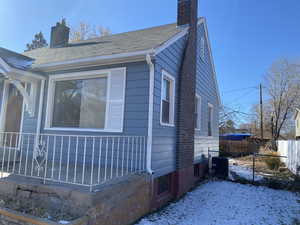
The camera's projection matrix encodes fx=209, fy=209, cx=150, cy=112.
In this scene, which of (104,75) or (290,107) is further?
(290,107)

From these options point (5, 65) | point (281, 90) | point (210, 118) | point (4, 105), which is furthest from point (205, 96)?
point (281, 90)

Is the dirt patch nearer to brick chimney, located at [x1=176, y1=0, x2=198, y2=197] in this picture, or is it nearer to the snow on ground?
the snow on ground

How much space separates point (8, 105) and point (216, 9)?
9.09 metres

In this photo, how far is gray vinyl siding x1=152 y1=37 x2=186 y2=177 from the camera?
481 centimetres

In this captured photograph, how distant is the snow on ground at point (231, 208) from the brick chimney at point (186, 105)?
60 cm

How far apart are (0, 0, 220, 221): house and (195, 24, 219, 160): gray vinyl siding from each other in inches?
46.4

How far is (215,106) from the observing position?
1089cm

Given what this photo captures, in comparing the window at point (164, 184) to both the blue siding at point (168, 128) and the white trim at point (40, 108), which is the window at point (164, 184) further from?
the white trim at point (40, 108)

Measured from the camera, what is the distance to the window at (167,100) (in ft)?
17.7

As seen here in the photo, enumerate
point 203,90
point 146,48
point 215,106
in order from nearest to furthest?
point 146,48 → point 203,90 → point 215,106

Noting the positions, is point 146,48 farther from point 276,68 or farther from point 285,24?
point 276,68

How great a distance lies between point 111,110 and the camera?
5.01 metres

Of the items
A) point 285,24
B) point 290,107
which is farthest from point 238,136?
point 285,24

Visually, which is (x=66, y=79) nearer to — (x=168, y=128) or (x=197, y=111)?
(x=168, y=128)
